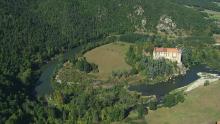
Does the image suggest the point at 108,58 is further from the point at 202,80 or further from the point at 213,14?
the point at 213,14

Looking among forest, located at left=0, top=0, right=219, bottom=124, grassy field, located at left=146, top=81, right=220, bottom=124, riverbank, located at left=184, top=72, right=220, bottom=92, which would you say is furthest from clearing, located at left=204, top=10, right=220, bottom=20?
grassy field, located at left=146, top=81, right=220, bottom=124

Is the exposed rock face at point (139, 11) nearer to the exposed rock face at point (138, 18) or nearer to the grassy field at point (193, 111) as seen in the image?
the exposed rock face at point (138, 18)

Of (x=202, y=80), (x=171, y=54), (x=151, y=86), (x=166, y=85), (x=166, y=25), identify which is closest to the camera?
(x=151, y=86)

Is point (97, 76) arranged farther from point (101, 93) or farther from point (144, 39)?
point (144, 39)

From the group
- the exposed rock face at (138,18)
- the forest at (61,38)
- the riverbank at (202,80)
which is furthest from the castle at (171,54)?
the exposed rock face at (138,18)

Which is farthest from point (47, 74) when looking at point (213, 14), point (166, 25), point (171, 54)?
point (213, 14)

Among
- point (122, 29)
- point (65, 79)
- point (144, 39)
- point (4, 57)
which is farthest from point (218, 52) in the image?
point (4, 57)

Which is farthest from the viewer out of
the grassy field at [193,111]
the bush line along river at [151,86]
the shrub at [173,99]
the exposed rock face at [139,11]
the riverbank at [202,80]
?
the exposed rock face at [139,11]
